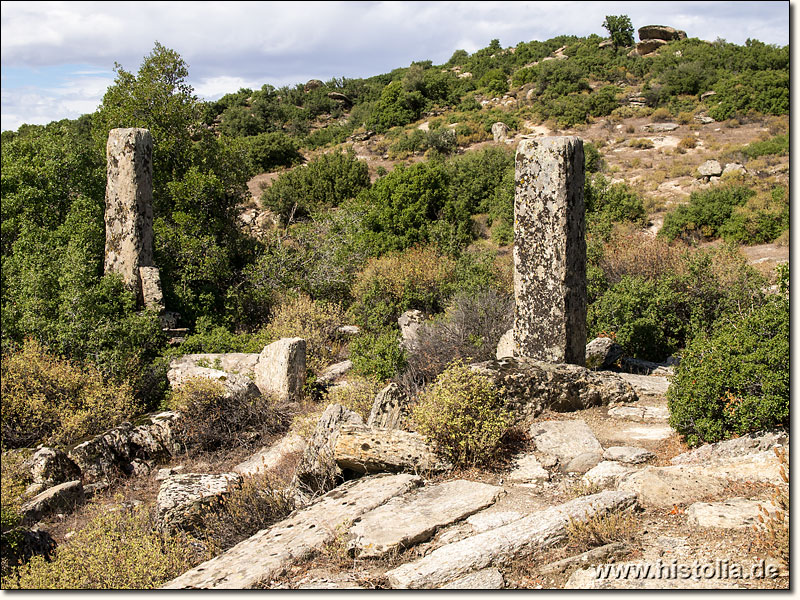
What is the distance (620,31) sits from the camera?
4109 cm

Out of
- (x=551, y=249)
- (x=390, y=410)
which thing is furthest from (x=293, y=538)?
(x=551, y=249)

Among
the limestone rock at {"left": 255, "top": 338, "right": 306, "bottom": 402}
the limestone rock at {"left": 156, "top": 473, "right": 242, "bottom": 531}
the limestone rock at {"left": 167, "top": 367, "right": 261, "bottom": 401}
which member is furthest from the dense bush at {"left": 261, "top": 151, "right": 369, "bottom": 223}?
the limestone rock at {"left": 156, "top": 473, "right": 242, "bottom": 531}

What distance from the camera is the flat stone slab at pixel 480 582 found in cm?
407

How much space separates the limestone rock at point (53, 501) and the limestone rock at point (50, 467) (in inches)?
9.8

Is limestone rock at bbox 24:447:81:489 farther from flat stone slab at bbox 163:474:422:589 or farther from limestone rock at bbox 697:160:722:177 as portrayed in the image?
limestone rock at bbox 697:160:722:177

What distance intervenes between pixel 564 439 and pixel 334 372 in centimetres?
517

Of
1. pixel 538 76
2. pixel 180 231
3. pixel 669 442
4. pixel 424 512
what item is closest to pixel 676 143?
pixel 538 76

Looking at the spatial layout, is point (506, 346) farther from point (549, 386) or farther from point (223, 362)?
point (223, 362)

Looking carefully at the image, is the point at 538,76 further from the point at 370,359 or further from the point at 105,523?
the point at 105,523

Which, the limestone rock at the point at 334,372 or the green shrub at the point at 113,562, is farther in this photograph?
the limestone rock at the point at 334,372

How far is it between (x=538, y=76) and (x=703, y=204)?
21.9 meters

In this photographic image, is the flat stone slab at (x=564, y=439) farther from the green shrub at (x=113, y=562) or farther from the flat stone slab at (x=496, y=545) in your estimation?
the green shrub at (x=113, y=562)

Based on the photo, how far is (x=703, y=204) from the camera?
18250 millimetres

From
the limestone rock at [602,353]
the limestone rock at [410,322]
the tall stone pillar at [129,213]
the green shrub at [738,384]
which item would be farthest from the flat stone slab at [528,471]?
the tall stone pillar at [129,213]
